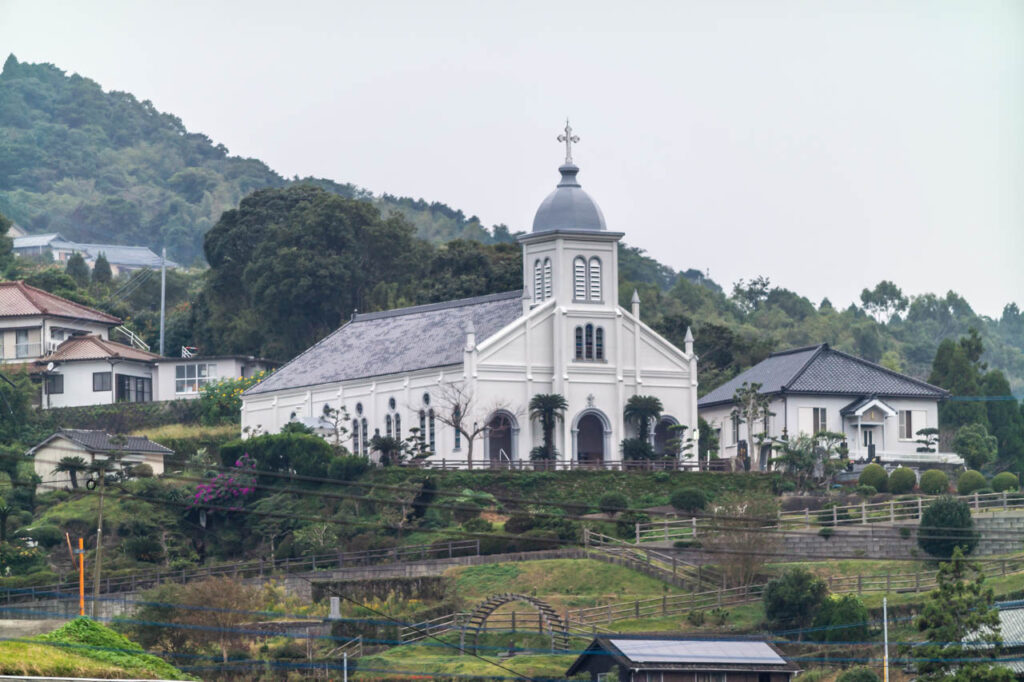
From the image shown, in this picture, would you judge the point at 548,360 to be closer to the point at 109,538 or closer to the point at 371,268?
the point at 109,538

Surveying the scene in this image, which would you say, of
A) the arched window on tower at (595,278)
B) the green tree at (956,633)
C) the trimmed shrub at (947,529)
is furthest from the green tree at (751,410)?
the green tree at (956,633)

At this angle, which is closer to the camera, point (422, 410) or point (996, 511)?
point (996, 511)

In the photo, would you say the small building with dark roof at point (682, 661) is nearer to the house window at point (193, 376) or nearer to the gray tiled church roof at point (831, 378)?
the gray tiled church roof at point (831, 378)

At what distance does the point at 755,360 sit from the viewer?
11631 cm

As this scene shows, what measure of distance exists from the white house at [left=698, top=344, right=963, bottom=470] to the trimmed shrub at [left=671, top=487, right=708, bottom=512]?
11141 millimetres

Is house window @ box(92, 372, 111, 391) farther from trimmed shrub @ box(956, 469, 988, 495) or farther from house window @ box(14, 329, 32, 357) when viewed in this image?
trimmed shrub @ box(956, 469, 988, 495)

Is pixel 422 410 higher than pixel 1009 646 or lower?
higher

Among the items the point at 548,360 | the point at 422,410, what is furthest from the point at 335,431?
the point at 548,360

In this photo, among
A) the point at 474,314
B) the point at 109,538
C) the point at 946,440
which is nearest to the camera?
the point at 109,538

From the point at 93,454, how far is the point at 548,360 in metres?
21.6

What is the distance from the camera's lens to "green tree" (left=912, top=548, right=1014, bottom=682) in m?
58.2

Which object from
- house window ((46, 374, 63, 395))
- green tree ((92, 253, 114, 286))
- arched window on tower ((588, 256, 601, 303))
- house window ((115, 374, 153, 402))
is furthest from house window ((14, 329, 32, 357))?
green tree ((92, 253, 114, 286))

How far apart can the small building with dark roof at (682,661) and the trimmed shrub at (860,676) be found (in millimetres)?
2007

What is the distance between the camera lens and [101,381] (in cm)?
11519
